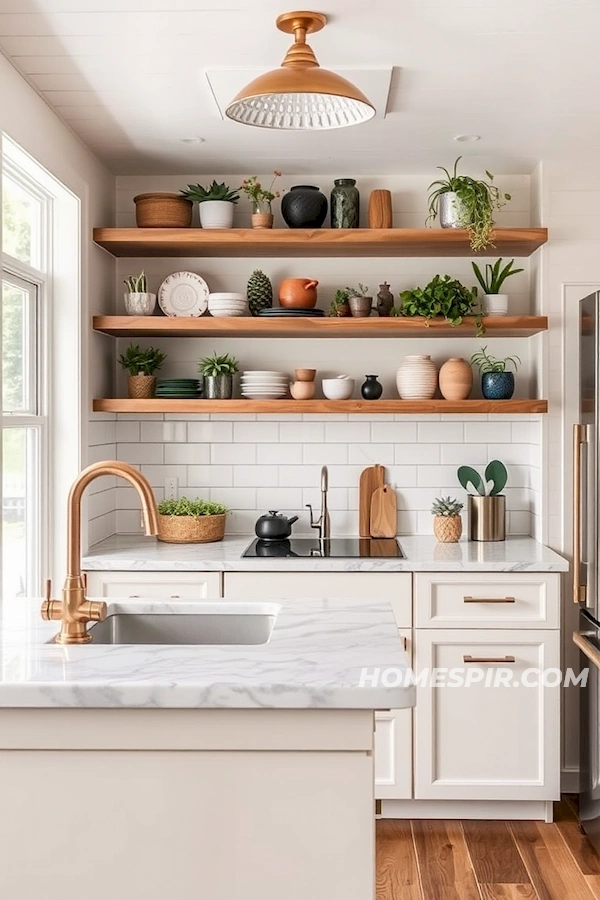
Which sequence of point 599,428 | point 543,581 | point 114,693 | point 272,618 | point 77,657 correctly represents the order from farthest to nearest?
point 543,581 → point 599,428 → point 272,618 → point 77,657 → point 114,693

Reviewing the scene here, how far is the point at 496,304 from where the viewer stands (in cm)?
397

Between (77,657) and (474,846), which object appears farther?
(474,846)

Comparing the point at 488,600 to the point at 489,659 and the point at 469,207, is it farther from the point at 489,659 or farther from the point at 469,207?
the point at 469,207

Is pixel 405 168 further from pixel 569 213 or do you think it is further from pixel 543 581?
pixel 543 581

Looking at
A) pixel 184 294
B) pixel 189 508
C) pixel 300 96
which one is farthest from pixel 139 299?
pixel 300 96

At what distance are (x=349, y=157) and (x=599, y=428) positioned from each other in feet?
5.01

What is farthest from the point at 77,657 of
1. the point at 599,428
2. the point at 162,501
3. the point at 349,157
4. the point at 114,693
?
the point at 349,157

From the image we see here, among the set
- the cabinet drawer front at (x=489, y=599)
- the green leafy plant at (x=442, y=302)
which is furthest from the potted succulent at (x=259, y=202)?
the cabinet drawer front at (x=489, y=599)

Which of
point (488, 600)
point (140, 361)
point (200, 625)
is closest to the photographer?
point (200, 625)

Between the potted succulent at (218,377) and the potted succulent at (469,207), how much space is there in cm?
107

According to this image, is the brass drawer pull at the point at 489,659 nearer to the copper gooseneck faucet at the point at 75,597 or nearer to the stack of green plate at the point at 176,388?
the stack of green plate at the point at 176,388

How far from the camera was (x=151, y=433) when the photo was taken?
14.0 ft

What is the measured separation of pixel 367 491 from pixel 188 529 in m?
0.82

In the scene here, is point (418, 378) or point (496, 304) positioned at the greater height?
point (496, 304)
